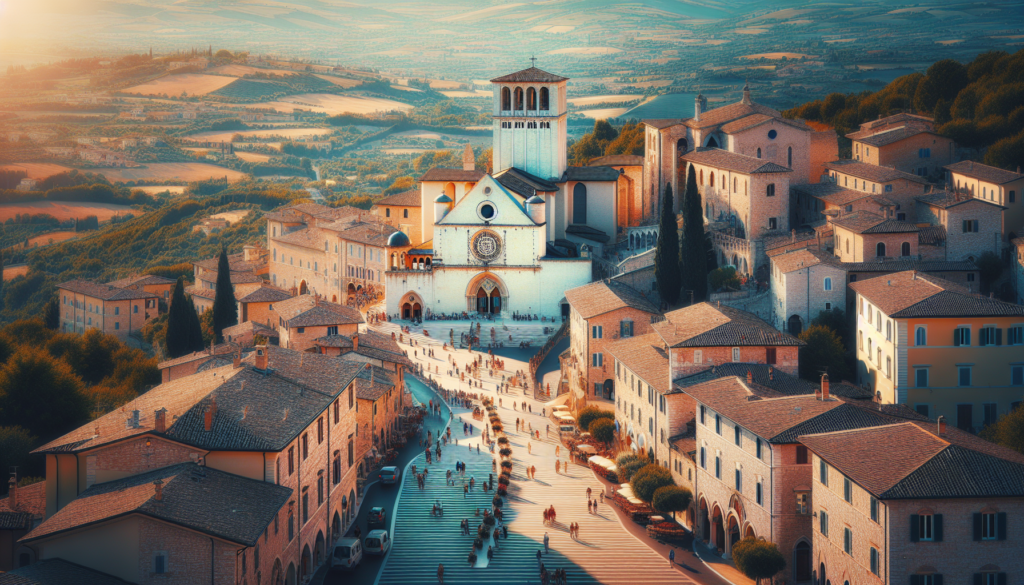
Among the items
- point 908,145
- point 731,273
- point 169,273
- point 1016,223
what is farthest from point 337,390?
point 169,273

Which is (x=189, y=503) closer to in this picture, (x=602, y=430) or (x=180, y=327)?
(x=602, y=430)

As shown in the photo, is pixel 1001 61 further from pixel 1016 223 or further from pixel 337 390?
pixel 337 390

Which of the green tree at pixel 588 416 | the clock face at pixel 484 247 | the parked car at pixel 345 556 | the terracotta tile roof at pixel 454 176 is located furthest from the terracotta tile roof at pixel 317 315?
the parked car at pixel 345 556

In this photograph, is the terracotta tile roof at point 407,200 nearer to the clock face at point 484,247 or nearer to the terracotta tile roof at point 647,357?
the clock face at point 484,247

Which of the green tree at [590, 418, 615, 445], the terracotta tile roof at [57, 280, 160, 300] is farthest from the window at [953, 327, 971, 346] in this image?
the terracotta tile roof at [57, 280, 160, 300]

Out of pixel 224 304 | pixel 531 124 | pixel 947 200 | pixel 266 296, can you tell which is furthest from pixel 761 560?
pixel 531 124
